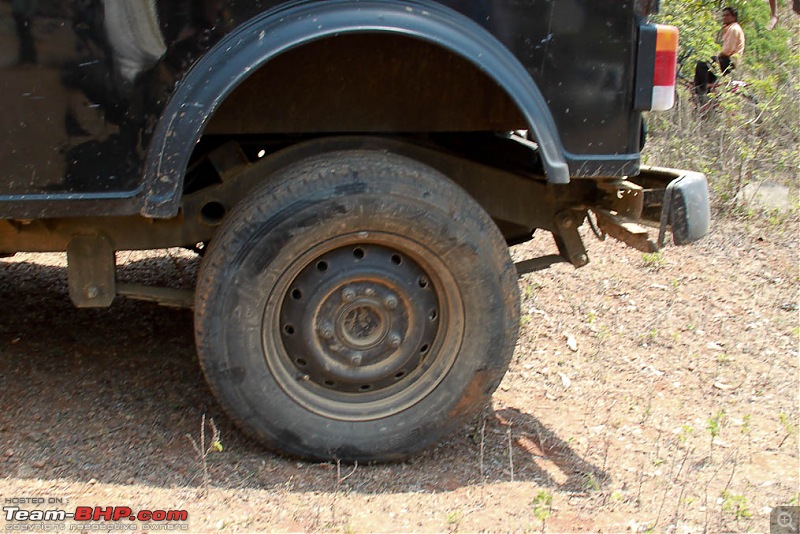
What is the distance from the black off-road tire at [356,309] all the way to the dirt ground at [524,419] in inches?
8.4

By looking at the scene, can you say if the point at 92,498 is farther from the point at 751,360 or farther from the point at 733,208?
the point at 733,208

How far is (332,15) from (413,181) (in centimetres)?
65

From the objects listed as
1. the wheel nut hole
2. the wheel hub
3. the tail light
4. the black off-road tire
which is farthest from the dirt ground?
the tail light

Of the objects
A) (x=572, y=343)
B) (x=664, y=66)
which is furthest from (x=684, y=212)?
(x=572, y=343)

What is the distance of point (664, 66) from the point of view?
3271mm

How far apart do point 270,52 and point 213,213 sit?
33.5 inches

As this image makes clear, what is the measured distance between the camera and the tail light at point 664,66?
10.7ft

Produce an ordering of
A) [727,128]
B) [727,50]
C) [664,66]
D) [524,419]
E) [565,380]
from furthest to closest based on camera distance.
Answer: [727,50] < [727,128] < [565,380] < [524,419] < [664,66]

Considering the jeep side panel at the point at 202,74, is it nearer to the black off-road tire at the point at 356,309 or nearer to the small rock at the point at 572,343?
the black off-road tire at the point at 356,309

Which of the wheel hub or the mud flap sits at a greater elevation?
the mud flap

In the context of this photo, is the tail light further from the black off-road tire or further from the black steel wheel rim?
the black steel wheel rim

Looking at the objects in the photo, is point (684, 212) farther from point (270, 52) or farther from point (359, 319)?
point (270, 52)

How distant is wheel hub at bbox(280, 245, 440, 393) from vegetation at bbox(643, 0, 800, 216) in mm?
4133

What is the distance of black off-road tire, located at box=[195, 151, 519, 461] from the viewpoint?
3.21m
